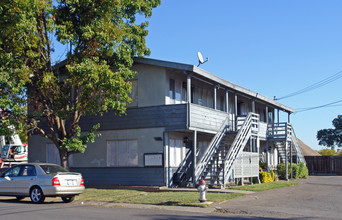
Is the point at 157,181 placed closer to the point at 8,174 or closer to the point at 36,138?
the point at 8,174

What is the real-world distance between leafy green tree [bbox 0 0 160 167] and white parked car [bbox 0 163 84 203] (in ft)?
7.96

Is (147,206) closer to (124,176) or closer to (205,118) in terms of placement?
(124,176)

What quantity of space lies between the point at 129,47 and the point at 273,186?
→ 31.7 ft

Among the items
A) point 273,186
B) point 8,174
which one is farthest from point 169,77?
point 8,174

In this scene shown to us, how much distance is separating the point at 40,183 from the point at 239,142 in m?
10.5

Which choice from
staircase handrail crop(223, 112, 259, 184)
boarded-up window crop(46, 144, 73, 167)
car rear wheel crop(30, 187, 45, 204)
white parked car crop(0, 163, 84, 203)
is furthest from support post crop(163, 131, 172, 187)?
boarded-up window crop(46, 144, 73, 167)

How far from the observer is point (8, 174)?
15914mm

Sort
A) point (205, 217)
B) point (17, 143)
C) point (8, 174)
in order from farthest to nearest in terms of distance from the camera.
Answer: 1. point (17, 143)
2. point (8, 174)
3. point (205, 217)

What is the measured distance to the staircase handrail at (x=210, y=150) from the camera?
20047 mm

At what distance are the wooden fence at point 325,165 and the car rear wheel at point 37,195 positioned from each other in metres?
29.4

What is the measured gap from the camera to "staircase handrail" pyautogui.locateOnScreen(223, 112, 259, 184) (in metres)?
20.0

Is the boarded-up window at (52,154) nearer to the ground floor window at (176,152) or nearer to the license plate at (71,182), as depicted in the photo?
the ground floor window at (176,152)

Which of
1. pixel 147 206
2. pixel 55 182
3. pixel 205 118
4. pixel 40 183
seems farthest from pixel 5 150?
pixel 147 206

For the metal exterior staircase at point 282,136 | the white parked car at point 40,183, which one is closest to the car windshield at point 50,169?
the white parked car at point 40,183
